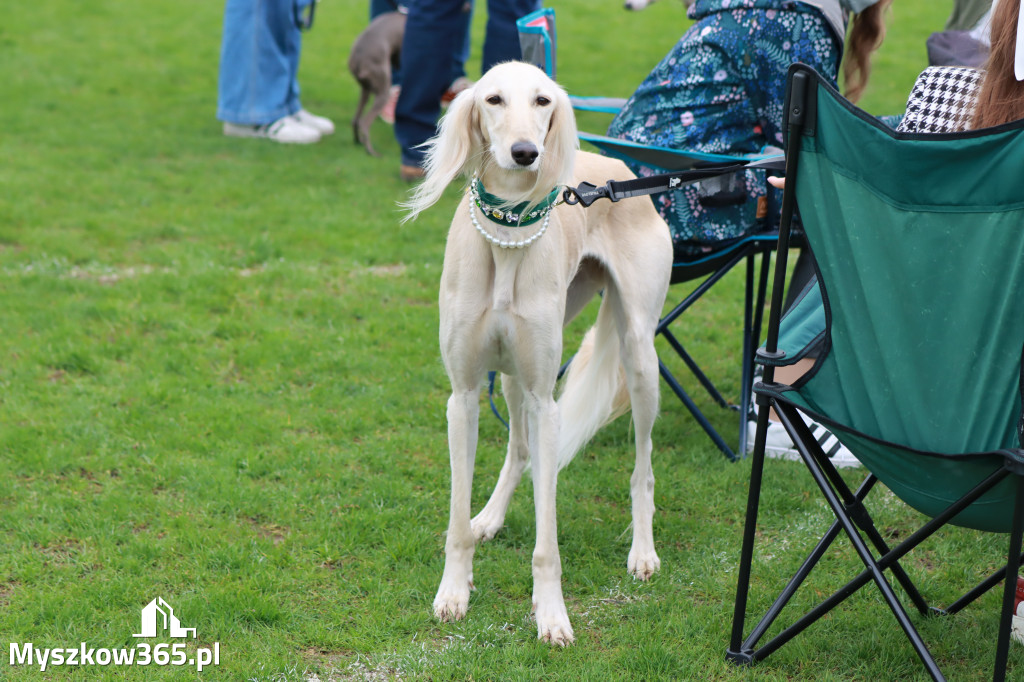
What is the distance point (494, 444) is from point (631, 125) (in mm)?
1324

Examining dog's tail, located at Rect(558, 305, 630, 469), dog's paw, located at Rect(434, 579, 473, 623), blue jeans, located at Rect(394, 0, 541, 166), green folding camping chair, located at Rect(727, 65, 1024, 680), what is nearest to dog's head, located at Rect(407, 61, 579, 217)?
green folding camping chair, located at Rect(727, 65, 1024, 680)

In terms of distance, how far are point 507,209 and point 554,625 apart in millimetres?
1119

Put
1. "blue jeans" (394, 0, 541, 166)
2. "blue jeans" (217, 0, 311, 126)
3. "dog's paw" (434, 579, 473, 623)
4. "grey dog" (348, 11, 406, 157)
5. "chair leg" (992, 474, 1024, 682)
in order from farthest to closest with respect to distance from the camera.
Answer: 1. "blue jeans" (217, 0, 311, 126)
2. "grey dog" (348, 11, 406, 157)
3. "blue jeans" (394, 0, 541, 166)
4. "dog's paw" (434, 579, 473, 623)
5. "chair leg" (992, 474, 1024, 682)

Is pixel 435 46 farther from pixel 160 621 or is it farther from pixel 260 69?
pixel 160 621

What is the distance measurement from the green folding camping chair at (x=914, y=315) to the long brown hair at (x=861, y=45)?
1.52m

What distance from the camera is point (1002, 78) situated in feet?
6.83

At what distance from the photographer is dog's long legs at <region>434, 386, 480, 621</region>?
2645 mm

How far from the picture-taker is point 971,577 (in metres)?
2.85

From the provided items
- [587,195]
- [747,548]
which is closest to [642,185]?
[587,195]

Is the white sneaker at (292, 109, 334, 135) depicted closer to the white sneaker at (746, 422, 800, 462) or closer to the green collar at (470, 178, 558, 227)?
the white sneaker at (746, 422, 800, 462)

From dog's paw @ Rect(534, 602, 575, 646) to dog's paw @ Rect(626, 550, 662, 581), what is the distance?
0.37 m

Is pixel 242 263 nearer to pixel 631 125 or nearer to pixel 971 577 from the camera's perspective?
pixel 631 125

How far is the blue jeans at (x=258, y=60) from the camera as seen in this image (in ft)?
24.9

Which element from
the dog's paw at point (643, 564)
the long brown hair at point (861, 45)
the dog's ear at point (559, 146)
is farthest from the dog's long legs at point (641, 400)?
the long brown hair at point (861, 45)
